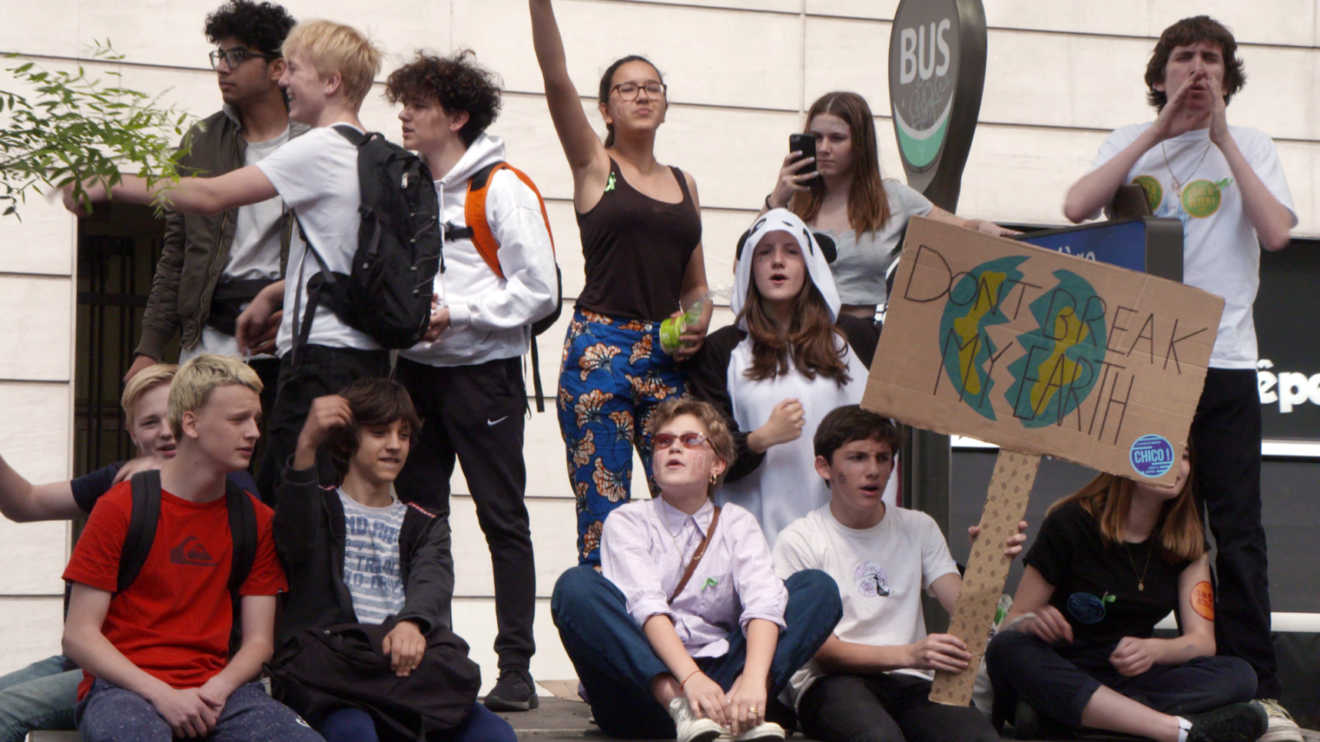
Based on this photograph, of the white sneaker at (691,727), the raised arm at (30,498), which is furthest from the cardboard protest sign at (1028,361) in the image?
the raised arm at (30,498)

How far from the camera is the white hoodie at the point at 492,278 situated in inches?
179

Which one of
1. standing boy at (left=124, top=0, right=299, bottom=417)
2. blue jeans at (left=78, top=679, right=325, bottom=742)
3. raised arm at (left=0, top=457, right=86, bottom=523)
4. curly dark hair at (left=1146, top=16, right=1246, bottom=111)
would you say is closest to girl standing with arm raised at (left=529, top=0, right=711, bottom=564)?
standing boy at (left=124, top=0, right=299, bottom=417)

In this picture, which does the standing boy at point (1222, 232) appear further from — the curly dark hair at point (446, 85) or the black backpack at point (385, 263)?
the black backpack at point (385, 263)

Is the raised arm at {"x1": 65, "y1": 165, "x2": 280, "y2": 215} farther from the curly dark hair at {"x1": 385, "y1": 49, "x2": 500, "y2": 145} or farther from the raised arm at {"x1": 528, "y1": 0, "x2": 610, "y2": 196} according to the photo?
the raised arm at {"x1": 528, "y1": 0, "x2": 610, "y2": 196}

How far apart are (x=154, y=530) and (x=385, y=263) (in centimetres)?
98

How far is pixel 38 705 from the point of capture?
4.01 m

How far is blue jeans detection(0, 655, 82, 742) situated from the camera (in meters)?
3.98

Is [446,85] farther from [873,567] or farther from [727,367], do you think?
[873,567]

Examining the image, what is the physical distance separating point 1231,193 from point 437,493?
285 centimetres

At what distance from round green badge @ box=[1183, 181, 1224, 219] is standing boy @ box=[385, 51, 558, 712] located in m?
2.18

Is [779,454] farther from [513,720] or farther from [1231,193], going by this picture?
[1231,193]

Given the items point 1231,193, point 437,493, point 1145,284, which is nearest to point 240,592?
point 437,493

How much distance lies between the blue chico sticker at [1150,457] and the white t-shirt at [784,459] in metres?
0.99

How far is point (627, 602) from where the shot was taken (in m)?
4.20
